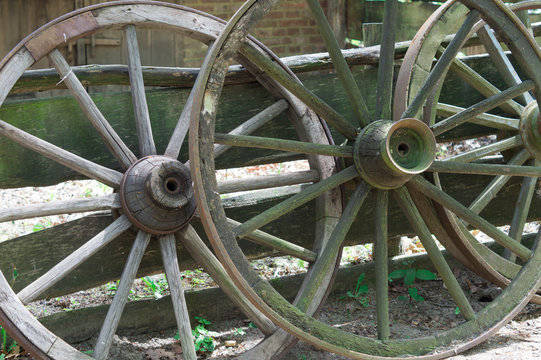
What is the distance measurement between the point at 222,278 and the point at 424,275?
1505 mm

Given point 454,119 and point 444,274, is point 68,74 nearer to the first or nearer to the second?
point 454,119

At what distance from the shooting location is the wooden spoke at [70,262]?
236 centimetres

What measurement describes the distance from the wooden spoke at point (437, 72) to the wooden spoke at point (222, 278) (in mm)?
1066

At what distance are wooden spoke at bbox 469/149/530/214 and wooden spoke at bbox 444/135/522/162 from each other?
0.07 metres

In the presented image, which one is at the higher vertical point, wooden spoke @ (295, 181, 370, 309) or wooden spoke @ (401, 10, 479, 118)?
wooden spoke @ (401, 10, 479, 118)

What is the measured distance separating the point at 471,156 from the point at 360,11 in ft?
10.0

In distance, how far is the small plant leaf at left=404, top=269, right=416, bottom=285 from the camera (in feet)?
11.8

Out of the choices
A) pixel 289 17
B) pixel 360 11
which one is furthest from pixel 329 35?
pixel 289 17

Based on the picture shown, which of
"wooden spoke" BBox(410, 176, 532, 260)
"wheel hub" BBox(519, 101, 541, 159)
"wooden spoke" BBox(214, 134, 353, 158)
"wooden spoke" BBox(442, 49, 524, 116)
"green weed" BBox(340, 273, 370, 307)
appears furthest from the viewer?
"green weed" BBox(340, 273, 370, 307)

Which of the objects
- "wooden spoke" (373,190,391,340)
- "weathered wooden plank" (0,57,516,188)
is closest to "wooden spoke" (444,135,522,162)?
"wooden spoke" (373,190,391,340)

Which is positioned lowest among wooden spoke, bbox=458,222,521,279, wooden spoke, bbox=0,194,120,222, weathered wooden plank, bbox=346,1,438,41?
wooden spoke, bbox=0,194,120,222

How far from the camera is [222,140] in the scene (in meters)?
2.31

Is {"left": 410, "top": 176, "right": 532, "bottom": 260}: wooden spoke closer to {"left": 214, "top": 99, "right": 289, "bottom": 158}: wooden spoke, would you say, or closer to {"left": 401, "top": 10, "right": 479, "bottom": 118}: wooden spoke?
{"left": 401, "top": 10, "right": 479, "bottom": 118}: wooden spoke

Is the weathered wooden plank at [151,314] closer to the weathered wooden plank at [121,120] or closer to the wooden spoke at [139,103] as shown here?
the weathered wooden plank at [121,120]
